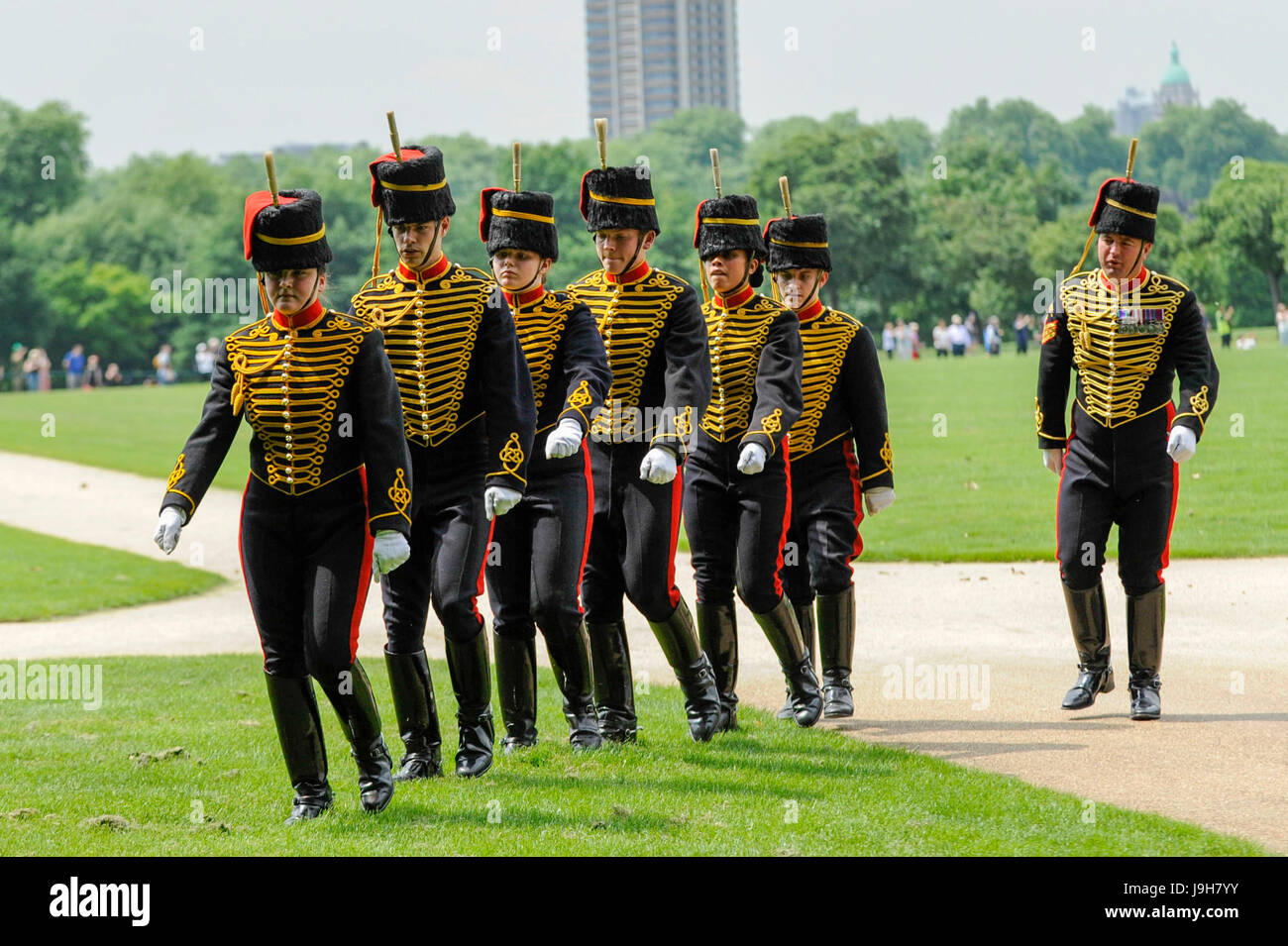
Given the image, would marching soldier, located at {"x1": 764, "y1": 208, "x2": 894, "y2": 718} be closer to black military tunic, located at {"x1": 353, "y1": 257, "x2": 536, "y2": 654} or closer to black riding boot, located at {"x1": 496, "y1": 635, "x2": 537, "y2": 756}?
black riding boot, located at {"x1": 496, "y1": 635, "x2": 537, "y2": 756}

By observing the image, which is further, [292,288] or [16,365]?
[16,365]

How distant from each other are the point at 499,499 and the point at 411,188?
130 centimetres

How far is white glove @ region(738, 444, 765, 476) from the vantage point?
787cm

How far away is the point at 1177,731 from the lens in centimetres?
832

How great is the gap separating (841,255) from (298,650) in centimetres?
7714

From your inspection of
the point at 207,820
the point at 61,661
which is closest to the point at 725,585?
the point at 207,820

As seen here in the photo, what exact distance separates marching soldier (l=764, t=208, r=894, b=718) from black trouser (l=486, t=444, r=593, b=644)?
152cm

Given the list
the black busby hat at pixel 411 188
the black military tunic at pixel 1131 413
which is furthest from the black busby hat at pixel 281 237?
the black military tunic at pixel 1131 413

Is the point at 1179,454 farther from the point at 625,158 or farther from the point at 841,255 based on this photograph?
the point at 625,158

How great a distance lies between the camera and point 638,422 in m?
8.13

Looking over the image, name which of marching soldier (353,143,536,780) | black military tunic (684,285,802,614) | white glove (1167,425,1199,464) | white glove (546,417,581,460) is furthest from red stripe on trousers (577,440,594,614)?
white glove (1167,425,1199,464)

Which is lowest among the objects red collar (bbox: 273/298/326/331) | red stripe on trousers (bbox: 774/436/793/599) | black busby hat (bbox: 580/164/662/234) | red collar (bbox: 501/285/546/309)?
red stripe on trousers (bbox: 774/436/793/599)

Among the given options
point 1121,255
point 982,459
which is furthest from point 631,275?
point 982,459

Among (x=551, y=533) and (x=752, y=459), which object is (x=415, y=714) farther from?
(x=752, y=459)
